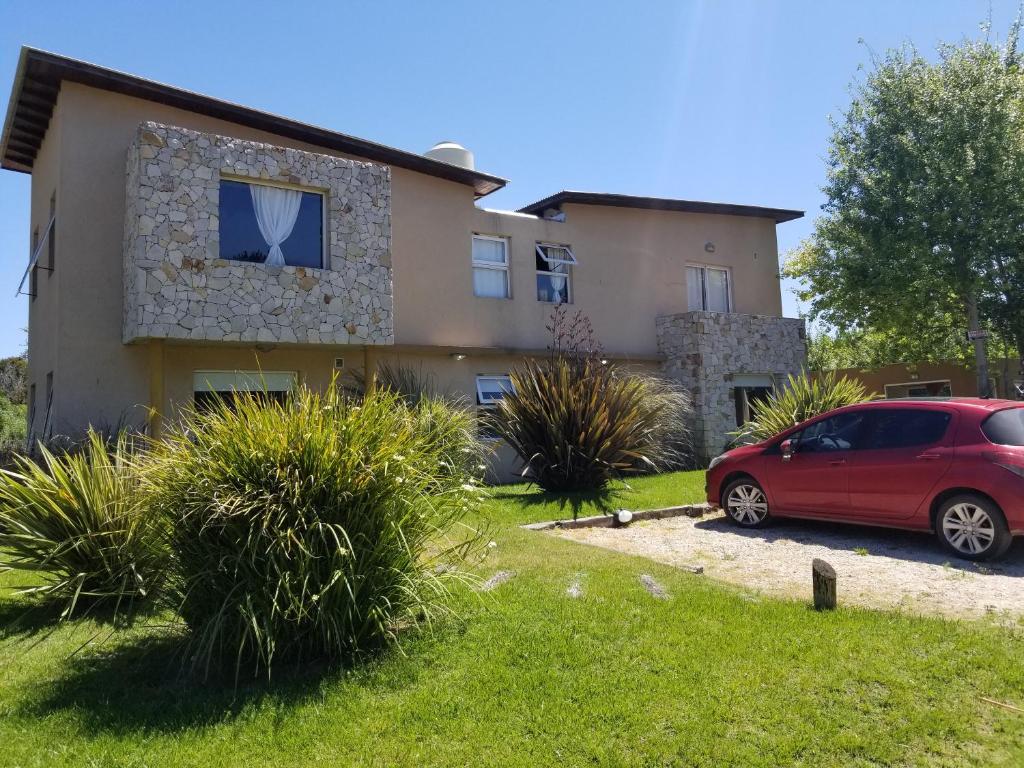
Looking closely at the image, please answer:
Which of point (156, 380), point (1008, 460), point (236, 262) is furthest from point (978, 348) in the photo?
point (156, 380)

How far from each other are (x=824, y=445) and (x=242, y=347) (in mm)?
9430

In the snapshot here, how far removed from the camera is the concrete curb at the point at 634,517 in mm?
9430

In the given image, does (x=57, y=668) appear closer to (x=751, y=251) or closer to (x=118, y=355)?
(x=118, y=355)

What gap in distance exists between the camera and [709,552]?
8.00 meters

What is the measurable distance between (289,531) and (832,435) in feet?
22.0

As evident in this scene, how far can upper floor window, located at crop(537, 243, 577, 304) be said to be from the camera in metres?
17.2

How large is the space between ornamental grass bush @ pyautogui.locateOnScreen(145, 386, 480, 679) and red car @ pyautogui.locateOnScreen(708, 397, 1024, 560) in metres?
5.34

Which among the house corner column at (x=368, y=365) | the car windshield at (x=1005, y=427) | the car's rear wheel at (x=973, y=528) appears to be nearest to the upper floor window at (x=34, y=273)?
the house corner column at (x=368, y=365)

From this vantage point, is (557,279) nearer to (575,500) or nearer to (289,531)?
(575,500)

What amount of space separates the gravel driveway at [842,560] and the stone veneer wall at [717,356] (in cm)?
698

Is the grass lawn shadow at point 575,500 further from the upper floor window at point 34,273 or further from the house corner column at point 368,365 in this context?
the upper floor window at point 34,273

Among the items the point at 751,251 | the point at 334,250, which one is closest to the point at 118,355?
the point at 334,250

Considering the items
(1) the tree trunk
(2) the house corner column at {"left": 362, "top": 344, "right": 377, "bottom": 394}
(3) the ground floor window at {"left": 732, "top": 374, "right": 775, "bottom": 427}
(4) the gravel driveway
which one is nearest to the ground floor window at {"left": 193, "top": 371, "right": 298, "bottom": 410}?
(2) the house corner column at {"left": 362, "top": 344, "right": 377, "bottom": 394}

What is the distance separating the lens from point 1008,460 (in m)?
6.97
